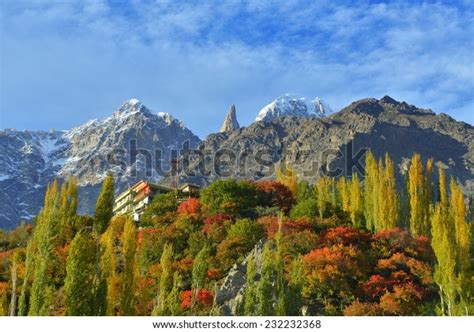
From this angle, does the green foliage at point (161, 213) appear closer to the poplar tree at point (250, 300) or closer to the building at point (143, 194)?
the building at point (143, 194)

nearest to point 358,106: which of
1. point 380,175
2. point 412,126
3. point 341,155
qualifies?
point 412,126

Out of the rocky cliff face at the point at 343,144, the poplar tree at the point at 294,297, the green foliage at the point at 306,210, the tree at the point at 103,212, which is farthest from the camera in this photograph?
the rocky cliff face at the point at 343,144

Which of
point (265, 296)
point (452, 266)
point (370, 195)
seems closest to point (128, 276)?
point (265, 296)

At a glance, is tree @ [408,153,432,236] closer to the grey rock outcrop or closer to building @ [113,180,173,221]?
the grey rock outcrop

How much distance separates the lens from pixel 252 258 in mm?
28891

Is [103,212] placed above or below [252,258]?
above

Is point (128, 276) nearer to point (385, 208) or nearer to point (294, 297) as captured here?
point (294, 297)

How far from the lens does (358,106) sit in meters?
159

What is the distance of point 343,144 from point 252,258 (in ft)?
357

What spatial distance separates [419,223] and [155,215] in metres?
21.0

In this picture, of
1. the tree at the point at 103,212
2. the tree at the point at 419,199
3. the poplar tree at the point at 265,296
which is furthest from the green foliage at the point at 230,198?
the poplar tree at the point at 265,296

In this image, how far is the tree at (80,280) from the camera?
66.6 feet

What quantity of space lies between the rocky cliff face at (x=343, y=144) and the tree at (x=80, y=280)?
95.8m

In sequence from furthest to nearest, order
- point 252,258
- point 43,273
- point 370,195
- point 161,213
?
point 161,213, point 370,195, point 252,258, point 43,273
